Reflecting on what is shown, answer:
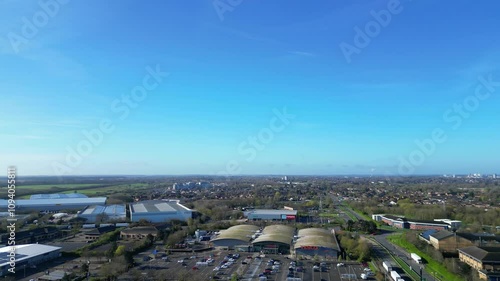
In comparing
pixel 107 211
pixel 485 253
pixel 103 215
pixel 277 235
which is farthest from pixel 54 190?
pixel 485 253

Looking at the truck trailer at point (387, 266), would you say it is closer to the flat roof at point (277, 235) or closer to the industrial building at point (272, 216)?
the flat roof at point (277, 235)

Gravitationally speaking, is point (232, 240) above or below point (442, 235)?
below

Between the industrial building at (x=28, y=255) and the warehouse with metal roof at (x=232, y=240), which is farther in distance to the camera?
the warehouse with metal roof at (x=232, y=240)

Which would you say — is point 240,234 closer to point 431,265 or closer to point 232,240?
point 232,240

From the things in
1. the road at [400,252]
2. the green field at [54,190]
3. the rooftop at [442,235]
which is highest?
the green field at [54,190]

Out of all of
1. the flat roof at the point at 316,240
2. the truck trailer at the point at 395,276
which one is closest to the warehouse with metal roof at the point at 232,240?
the flat roof at the point at 316,240

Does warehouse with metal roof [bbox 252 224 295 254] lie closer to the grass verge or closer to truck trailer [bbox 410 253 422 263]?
truck trailer [bbox 410 253 422 263]

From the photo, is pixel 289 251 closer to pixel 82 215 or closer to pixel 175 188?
pixel 82 215

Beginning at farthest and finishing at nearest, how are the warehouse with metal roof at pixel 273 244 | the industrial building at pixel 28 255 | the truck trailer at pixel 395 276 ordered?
the warehouse with metal roof at pixel 273 244 < the industrial building at pixel 28 255 < the truck trailer at pixel 395 276

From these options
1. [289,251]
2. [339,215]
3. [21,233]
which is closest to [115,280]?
[289,251]
